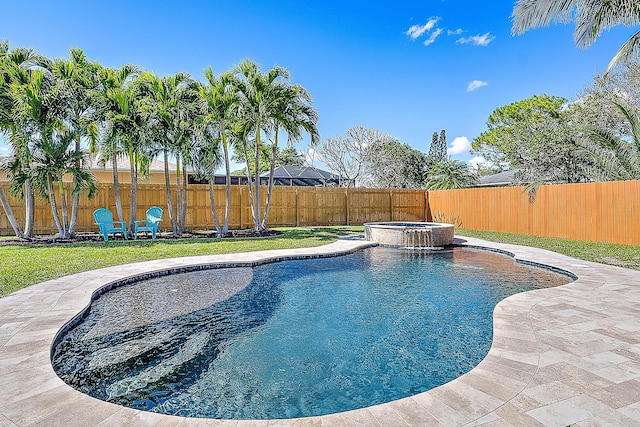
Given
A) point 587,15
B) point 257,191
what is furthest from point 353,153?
point 587,15

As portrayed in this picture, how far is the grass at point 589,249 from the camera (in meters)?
7.61

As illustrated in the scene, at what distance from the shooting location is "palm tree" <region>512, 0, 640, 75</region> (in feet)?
28.1

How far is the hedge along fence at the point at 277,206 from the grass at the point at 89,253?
3287 mm

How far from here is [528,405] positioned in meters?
2.29

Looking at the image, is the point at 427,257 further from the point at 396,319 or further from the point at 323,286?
the point at 396,319

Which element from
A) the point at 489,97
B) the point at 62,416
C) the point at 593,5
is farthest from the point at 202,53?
the point at 489,97

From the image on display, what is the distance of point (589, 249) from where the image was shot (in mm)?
9281

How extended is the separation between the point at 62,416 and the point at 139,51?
45.3 ft

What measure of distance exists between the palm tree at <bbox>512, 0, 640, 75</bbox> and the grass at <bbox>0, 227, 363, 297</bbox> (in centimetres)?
795

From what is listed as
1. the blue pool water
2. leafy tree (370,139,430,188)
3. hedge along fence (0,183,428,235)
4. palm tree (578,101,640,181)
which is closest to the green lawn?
the blue pool water

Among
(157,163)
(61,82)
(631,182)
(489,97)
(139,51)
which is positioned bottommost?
(631,182)

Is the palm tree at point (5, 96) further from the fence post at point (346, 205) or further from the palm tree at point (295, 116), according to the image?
the fence post at point (346, 205)

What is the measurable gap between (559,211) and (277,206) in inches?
433

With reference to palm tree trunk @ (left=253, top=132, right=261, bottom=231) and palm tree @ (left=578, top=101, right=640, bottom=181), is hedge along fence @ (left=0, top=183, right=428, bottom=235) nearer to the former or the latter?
palm tree trunk @ (left=253, top=132, right=261, bottom=231)
